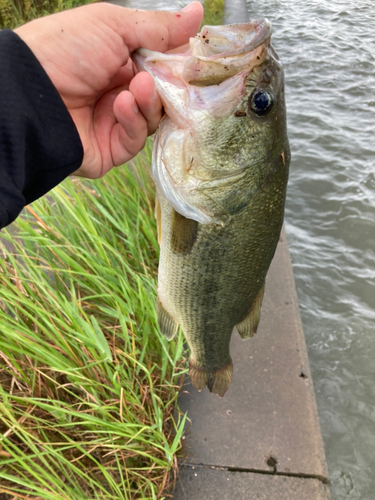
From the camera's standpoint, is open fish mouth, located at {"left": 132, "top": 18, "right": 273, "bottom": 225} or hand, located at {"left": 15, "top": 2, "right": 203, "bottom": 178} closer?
open fish mouth, located at {"left": 132, "top": 18, "right": 273, "bottom": 225}

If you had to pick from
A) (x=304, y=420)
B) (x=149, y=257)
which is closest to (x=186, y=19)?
(x=149, y=257)

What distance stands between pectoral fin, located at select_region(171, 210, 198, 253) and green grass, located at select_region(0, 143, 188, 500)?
1.67 feet

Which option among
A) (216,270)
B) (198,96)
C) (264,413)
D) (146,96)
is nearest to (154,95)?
(146,96)

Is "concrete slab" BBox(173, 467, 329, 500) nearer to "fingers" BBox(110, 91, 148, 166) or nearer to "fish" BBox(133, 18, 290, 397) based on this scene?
"fish" BBox(133, 18, 290, 397)

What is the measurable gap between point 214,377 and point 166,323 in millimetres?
354

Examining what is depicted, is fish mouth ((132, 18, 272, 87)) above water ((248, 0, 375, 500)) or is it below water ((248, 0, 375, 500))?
above

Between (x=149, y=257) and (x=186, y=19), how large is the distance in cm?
152

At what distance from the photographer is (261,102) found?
117 centimetres

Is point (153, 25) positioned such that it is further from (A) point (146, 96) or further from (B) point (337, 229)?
(B) point (337, 229)

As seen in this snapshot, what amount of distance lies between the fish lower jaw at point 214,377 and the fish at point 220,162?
1.16ft

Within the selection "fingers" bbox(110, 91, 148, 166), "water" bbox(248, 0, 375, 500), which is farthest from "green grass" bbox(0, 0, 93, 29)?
"fingers" bbox(110, 91, 148, 166)

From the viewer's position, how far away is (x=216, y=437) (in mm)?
1967

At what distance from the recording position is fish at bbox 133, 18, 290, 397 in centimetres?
112

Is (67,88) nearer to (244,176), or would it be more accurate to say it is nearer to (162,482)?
(244,176)
